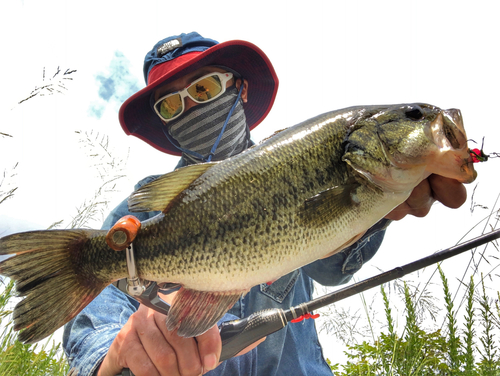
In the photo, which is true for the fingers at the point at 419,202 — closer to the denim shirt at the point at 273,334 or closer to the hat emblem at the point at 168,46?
the denim shirt at the point at 273,334

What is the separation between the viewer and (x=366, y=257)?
2.25m

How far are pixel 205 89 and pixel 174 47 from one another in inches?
23.6

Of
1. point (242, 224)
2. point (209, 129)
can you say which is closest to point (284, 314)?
point (242, 224)

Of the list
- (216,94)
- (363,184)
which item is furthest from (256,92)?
(363,184)

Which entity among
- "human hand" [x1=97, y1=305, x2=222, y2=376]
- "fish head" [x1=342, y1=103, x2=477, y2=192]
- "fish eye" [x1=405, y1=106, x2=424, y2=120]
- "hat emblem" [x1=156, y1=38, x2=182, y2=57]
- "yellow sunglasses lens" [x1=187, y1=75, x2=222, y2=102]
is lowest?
"human hand" [x1=97, y1=305, x2=222, y2=376]

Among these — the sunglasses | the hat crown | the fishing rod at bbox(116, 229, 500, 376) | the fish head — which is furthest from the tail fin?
the hat crown

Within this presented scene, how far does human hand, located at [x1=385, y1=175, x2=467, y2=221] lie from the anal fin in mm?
772

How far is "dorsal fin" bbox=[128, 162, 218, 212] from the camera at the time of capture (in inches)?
50.1

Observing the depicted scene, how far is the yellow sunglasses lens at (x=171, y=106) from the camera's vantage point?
2.87m

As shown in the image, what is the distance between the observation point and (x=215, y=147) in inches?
102

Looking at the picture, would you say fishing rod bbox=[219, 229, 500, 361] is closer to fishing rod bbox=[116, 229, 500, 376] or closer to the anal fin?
fishing rod bbox=[116, 229, 500, 376]

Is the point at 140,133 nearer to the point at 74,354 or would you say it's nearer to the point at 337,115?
the point at 74,354

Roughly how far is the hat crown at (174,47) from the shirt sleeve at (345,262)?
212 centimetres

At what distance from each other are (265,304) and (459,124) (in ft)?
6.42
